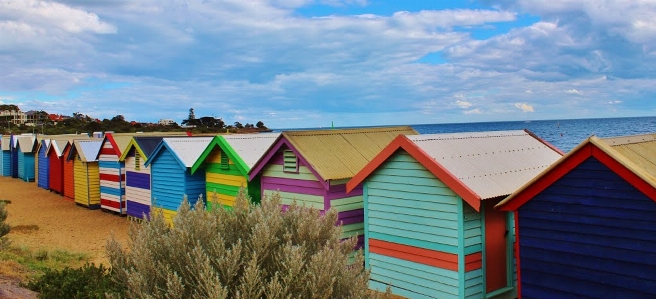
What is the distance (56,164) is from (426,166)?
30145mm

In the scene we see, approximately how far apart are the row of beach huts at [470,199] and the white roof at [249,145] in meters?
0.05

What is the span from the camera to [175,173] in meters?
19.7

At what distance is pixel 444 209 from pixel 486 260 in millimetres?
1401

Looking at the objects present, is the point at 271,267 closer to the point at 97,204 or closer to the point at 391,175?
the point at 391,175

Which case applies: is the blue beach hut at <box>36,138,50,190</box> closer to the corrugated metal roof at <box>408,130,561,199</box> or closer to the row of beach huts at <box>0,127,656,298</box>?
the row of beach huts at <box>0,127,656,298</box>

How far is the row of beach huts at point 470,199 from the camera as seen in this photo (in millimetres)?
7875

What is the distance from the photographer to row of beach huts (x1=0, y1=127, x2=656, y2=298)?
310 inches

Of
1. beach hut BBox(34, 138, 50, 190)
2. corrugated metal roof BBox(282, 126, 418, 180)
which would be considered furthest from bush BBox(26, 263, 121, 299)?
beach hut BBox(34, 138, 50, 190)

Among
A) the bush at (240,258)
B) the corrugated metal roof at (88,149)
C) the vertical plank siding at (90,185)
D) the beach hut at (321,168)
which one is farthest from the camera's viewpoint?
the vertical plank siding at (90,185)

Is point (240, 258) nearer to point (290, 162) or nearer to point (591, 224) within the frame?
point (591, 224)

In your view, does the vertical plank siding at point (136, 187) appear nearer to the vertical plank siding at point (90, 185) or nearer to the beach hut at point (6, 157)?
the vertical plank siding at point (90, 185)

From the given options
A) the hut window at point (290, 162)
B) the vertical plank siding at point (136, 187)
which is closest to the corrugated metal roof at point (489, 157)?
the hut window at point (290, 162)

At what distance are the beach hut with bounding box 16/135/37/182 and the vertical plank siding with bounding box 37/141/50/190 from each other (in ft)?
16.0

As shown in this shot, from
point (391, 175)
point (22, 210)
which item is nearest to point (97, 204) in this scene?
point (22, 210)
